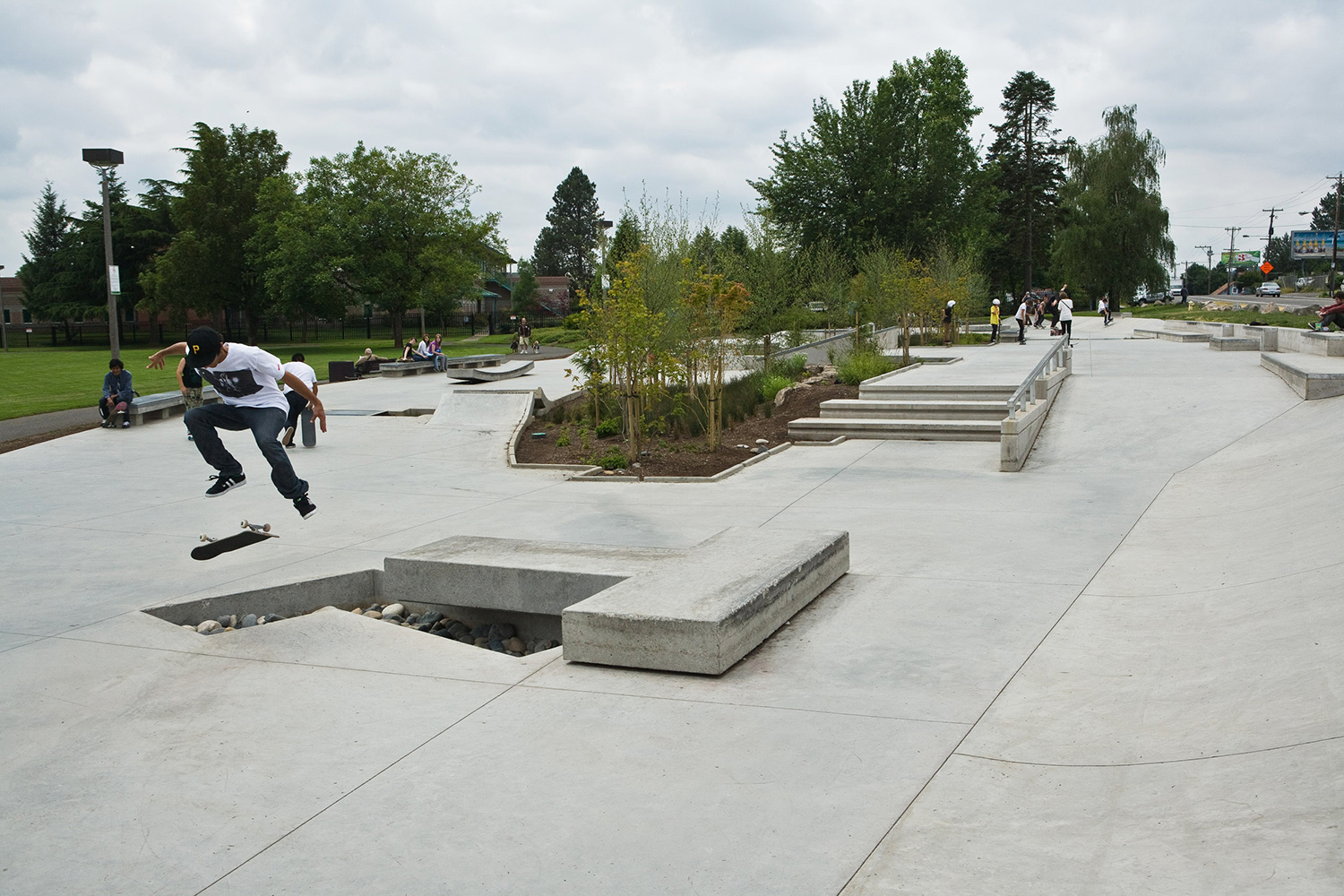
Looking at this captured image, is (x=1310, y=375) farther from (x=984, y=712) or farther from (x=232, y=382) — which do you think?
(x=232, y=382)

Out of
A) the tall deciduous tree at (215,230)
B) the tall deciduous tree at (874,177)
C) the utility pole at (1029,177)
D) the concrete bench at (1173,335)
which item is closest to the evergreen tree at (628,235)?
the concrete bench at (1173,335)

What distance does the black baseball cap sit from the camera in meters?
6.90

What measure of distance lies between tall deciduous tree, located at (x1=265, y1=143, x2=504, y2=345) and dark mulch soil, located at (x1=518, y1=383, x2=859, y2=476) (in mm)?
33248

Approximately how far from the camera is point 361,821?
3479mm

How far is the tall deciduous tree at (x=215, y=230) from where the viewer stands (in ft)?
190

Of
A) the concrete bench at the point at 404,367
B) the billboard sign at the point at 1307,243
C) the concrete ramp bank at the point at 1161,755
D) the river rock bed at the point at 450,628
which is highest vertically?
the billboard sign at the point at 1307,243

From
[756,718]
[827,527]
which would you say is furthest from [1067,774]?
[827,527]

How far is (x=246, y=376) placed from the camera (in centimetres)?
735

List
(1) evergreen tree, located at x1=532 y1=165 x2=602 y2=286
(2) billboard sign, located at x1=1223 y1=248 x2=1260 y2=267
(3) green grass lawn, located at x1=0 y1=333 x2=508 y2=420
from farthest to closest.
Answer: (2) billboard sign, located at x1=1223 y1=248 x2=1260 y2=267 < (1) evergreen tree, located at x1=532 y1=165 x2=602 y2=286 < (3) green grass lawn, located at x1=0 y1=333 x2=508 y2=420

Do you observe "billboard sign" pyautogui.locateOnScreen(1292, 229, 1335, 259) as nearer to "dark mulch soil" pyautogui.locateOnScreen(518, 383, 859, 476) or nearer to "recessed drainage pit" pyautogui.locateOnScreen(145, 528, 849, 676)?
"dark mulch soil" pyautogui.locateOnScreen(518, 383, 859, 476)

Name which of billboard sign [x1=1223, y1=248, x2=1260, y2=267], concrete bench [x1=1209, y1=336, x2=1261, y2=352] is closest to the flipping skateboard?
A: concrete bench [x1=1209, y1=336, x2=1261, y2=352]

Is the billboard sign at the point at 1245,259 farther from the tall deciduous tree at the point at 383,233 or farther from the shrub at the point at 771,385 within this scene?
the shrub at the point at 771,385

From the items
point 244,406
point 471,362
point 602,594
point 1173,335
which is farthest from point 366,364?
point 602,594

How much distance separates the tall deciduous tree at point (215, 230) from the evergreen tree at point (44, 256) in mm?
9316
